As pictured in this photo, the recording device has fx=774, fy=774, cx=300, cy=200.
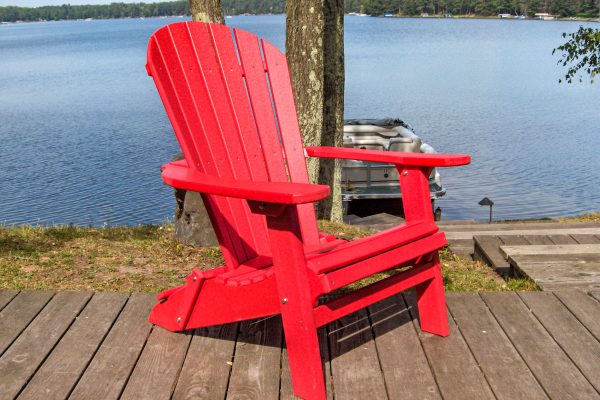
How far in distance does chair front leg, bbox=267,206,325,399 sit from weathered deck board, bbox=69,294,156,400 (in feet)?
1.86

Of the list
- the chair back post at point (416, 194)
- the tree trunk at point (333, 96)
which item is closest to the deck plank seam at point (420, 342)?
the chair back post at point (416, 194)

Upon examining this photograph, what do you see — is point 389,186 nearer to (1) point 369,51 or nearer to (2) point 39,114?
(2) point 39,114

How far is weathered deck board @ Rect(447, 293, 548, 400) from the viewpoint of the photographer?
7.94 feet

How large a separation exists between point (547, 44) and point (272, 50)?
43819 millimetres

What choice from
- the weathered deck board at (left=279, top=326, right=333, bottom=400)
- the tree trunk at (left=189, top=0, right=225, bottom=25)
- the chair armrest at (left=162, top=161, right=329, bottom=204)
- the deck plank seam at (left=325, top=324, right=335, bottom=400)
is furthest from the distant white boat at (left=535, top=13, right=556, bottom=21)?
the chair armrest at (left=162, top=161, right=329, bottom=204)

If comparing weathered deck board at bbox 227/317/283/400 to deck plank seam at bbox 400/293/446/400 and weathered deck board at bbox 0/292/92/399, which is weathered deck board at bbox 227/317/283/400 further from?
weathered deck board at bbox 0/292/92/399

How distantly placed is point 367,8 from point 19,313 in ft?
→ 346

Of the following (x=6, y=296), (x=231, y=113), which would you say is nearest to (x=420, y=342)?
(x=231, y=113)

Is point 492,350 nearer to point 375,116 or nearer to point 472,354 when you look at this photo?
point 472,354

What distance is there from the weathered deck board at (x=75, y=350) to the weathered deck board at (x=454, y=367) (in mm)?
1172

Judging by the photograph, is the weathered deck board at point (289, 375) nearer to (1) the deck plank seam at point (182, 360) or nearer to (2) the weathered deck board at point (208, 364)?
(2) the weathered deck board at point (208, 364)

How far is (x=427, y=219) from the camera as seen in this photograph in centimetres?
276

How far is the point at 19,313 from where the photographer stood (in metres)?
3.03

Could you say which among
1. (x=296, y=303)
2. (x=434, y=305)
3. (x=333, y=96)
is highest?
(x=333, y=96)
